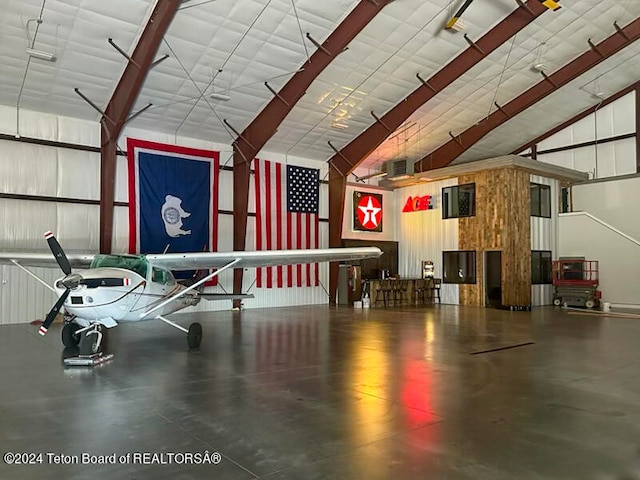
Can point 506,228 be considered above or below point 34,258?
above

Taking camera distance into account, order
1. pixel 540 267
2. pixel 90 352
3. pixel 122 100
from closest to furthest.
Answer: pixel 90 352 < pixel 122 100 < pixel 540 267

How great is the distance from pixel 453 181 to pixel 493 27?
20.3 feet

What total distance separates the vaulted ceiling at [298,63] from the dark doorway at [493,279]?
521cm

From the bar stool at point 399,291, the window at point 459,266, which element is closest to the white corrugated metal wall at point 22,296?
the bar stool at point 399,291

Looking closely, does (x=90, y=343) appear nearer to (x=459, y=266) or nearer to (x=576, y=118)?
(x=459, y=266)

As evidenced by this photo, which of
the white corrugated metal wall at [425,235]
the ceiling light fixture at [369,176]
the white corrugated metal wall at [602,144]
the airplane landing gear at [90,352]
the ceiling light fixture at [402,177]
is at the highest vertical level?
the white corrugated metal wall at [602,144]

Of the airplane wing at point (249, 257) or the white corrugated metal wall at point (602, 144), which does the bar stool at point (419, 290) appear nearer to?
the white corrugated metal wall at point (602, 144)

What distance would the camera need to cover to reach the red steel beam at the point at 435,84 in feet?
41.7

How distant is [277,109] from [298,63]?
1.66m

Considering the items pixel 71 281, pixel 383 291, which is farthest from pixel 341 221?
pixel 71 281

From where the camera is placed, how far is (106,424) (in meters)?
4.24

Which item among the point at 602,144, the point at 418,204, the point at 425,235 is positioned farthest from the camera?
the point at 418,204

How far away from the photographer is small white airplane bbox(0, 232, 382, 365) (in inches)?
262

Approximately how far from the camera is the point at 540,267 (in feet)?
58.2
